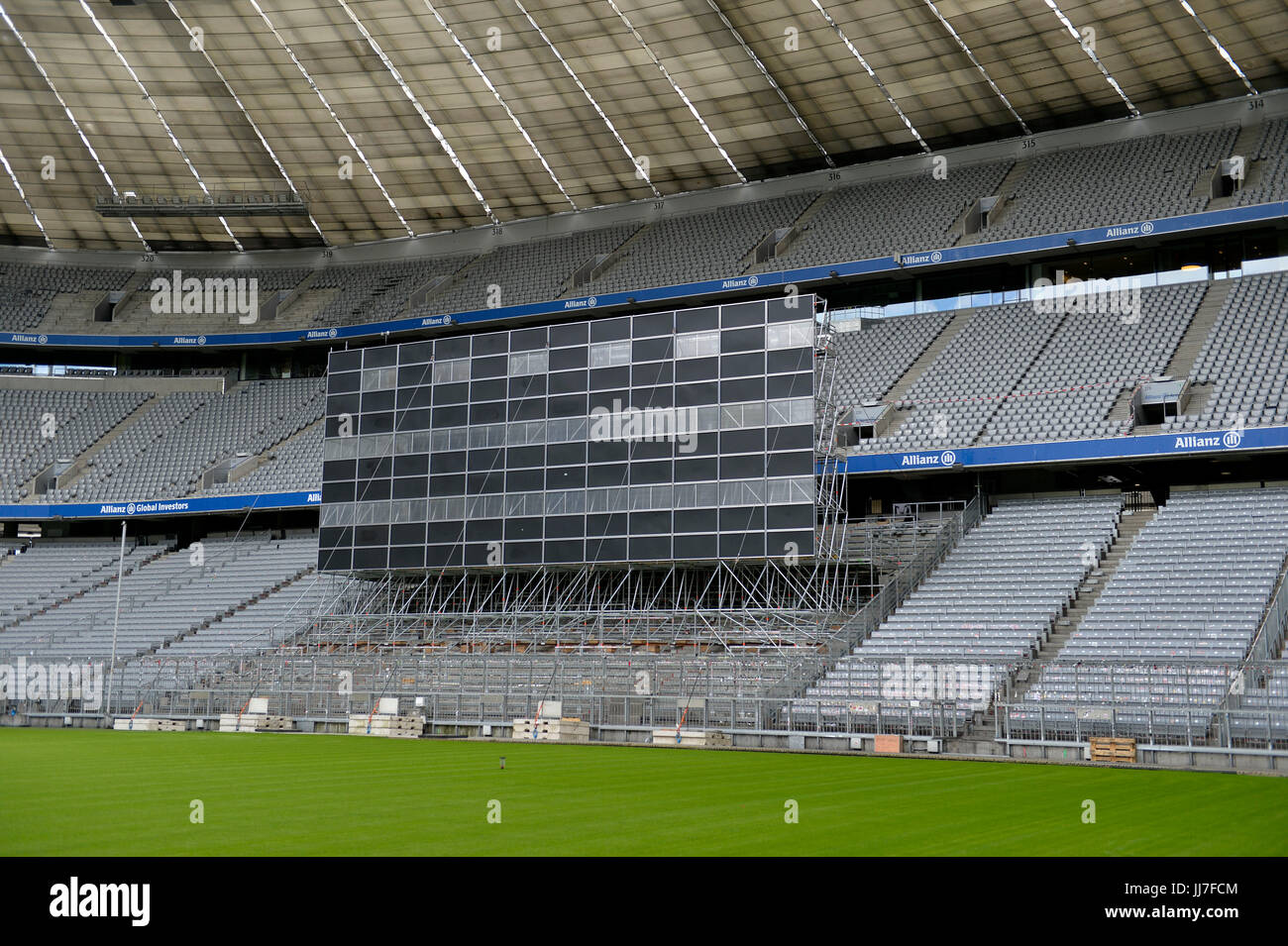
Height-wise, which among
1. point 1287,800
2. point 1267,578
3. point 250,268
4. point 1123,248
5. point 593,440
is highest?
point 250,268

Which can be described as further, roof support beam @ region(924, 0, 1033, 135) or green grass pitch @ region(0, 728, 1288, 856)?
roof support beam @ region(924, 0, 1033, 135)

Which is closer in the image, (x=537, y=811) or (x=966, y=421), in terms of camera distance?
(x=537, y=811)

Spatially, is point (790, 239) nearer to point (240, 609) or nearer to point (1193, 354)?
point (1193, 354)

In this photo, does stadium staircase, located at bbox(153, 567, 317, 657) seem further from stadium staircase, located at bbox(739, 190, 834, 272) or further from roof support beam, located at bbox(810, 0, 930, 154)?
roof support beam, located at bbox(810, 0, 930, 154)

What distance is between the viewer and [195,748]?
2544cm

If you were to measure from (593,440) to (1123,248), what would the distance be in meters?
20.5

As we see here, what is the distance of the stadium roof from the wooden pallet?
2590cm

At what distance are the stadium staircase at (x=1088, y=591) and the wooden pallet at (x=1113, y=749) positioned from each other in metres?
2.94

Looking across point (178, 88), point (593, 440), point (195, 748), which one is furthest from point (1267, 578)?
point (178, 88)

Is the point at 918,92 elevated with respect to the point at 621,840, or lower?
elevated

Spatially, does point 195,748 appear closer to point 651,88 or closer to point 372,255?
point 651,88

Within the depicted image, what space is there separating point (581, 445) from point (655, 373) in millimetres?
2994

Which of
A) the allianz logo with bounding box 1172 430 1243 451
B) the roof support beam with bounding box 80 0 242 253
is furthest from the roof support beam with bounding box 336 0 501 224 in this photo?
the allianz logo with bounding box 1172 430 1243 451

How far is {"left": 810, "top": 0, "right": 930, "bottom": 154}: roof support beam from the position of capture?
138 feet
